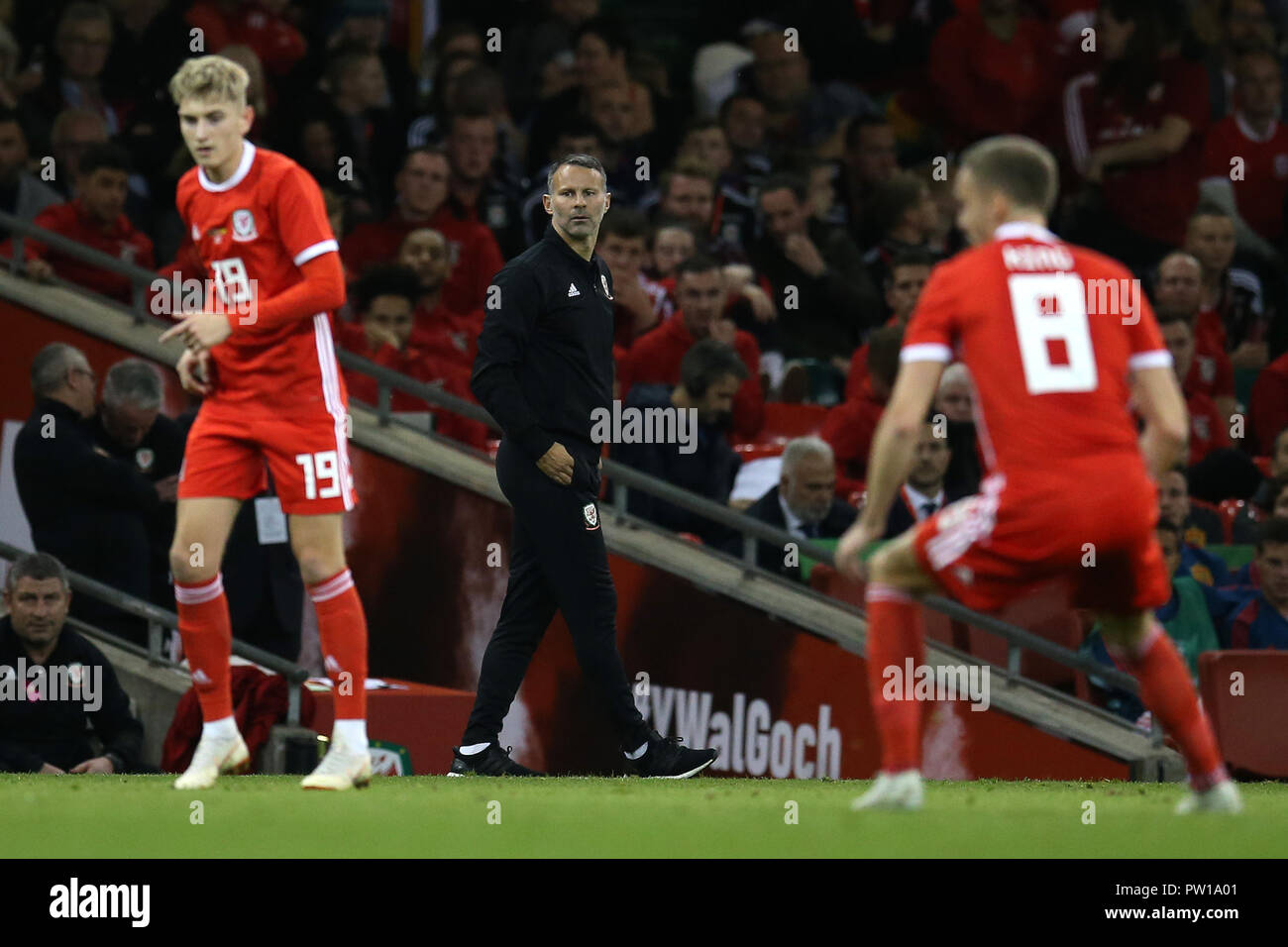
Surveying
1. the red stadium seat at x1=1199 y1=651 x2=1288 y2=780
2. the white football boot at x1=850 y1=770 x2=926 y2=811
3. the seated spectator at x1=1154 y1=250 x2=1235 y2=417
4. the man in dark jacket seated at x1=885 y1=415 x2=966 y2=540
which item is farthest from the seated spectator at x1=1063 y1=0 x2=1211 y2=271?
the white football boot at x1=850 y1=770 x2=926 y2=811

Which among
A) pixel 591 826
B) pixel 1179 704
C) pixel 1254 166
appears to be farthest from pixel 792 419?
pixel 591 826

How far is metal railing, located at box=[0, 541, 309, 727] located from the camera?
371 inches

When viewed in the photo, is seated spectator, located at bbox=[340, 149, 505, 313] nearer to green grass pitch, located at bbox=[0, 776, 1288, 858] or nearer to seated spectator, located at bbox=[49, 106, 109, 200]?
seated spectator, located at bbox=[49, 106, 109, 200]

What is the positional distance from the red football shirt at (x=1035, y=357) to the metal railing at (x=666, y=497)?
4.21 metres

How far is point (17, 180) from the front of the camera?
12.2 metres

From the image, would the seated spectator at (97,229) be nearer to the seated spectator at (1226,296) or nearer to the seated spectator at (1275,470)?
the seated spectator at (1275,470)

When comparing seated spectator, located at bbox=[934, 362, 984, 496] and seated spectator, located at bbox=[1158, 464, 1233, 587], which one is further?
seated spectator, located at bbox=[934, 362, 984, 496]

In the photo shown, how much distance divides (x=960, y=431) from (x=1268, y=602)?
189cm

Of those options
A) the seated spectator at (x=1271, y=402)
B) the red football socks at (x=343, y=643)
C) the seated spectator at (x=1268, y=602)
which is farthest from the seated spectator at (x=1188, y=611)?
the red football socks at (x=343, y=643)

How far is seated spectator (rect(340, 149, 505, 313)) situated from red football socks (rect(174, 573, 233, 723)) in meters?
5.88

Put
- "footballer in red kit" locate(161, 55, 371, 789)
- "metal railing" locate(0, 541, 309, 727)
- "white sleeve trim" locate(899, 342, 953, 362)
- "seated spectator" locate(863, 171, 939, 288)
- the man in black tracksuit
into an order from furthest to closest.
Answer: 1. "seated spectator" locate(863, 171, 939, 288)
2. "metal railing" locate(0, 541, 309, 727)
3. the man in black tracksuit
4. "footballer in red kit" locate(161, 55, 371, 789)
5. "white sleeve trim" locate(899, 342, 953, 362)

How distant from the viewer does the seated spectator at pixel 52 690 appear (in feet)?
30.1

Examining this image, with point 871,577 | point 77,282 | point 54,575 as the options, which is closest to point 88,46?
point 77,282

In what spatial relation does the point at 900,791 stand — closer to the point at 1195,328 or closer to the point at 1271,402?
the point at 1271,402
